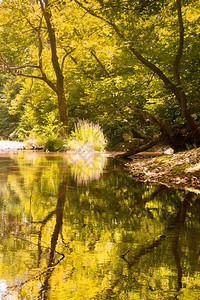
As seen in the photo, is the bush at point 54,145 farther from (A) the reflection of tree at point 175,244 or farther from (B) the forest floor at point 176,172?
(A) the reflection of tree at point 175,244

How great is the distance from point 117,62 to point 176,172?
10.0m

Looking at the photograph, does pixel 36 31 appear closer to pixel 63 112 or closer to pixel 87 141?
pixel 63 112

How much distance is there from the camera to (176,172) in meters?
5.52

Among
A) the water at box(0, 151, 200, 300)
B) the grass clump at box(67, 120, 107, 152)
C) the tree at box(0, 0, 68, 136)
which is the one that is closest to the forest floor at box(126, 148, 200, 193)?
the water at box(0, 151, 200, 300)

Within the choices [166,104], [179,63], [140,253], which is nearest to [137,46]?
[179,63]

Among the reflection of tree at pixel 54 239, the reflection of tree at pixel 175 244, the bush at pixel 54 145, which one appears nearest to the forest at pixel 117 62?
the bush at pixel 54 145

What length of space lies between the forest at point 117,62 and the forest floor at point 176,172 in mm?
1892

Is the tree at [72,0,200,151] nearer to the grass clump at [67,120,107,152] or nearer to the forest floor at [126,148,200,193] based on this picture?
the forest floor at [126,148,200,193]

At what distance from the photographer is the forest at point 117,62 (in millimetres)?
8086

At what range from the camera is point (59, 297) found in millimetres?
1223

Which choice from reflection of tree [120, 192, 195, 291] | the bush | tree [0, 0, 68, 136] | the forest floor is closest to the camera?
reflection of tree [120, 192, 195, 291]

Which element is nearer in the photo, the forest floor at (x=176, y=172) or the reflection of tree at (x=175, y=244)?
the reflection of tree at (x=175, y=244)

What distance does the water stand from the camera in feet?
4.31

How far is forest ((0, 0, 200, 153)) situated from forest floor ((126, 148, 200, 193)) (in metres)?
1.89
